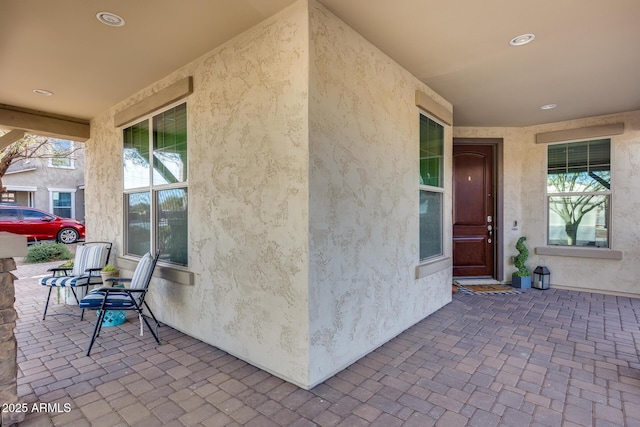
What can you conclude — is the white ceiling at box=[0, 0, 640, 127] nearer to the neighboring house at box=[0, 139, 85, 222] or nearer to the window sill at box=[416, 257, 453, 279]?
the window sill at box=[416, 257, 453, 279]

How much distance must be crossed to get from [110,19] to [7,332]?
2179 mm

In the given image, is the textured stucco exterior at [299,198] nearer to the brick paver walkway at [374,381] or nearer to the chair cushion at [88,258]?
the brick paver walkway at [374,381]

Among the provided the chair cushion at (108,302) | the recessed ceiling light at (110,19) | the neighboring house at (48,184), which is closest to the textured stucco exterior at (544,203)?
the recessed ceiling light at (110,19)

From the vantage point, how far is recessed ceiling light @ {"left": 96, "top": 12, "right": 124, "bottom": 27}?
7.73 feet

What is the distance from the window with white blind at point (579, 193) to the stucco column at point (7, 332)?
6504mm

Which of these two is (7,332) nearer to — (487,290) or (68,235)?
(487,290)

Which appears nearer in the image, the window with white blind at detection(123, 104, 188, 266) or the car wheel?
the window with white blind at detection(123, 104, 188, 266)

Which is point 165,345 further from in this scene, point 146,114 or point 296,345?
point 146,114

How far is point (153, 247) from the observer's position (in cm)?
376

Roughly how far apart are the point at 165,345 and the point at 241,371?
3.10 ft

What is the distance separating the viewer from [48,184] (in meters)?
12.9

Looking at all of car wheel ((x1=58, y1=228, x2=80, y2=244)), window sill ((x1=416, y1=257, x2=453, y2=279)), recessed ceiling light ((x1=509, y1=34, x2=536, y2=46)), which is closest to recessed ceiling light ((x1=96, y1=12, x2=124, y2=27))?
recessed ceiling light ((x1=509, y1=34, x2=536, y2=46))

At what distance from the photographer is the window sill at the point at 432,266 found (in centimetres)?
354

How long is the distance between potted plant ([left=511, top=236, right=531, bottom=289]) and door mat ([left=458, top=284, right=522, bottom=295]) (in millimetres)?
165
